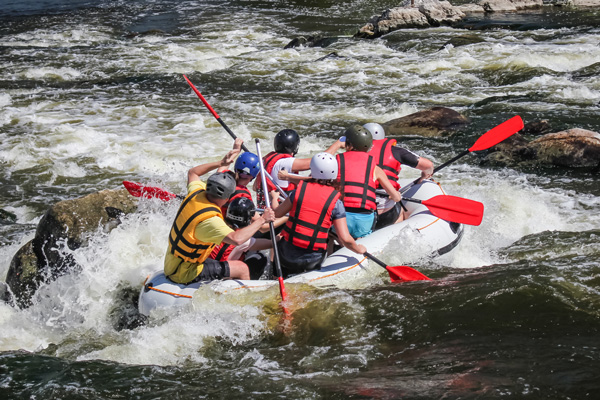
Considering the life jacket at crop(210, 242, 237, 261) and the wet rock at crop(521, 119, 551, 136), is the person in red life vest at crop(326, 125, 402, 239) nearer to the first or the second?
the life jacket at crop(210, 242, 237, 261)

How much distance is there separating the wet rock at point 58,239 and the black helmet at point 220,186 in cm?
239

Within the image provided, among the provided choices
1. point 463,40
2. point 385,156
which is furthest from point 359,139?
point 463,40

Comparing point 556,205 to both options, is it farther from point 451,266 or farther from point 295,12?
point 295,12

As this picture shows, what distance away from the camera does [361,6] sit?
2591cm

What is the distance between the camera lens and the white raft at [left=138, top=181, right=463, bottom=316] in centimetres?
515

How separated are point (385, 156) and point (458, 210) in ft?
3.13

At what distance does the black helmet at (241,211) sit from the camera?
17.5 ft

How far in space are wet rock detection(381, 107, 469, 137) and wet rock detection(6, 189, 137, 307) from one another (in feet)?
17.7

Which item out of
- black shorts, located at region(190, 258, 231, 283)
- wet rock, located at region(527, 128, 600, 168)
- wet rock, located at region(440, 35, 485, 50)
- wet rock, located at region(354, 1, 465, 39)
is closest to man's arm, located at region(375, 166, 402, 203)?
black shorts, located at region(190, 258, 231, 283)

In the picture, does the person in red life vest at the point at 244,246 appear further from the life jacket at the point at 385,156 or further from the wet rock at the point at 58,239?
the wet rock at the point at 58,239

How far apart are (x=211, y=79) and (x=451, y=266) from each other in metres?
10.5

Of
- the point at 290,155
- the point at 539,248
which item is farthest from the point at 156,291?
the point at 539,248

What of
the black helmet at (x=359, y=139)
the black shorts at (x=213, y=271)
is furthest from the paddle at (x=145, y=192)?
the black helmet at (x=359, y=139)

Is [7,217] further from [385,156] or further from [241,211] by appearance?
[385,156]
